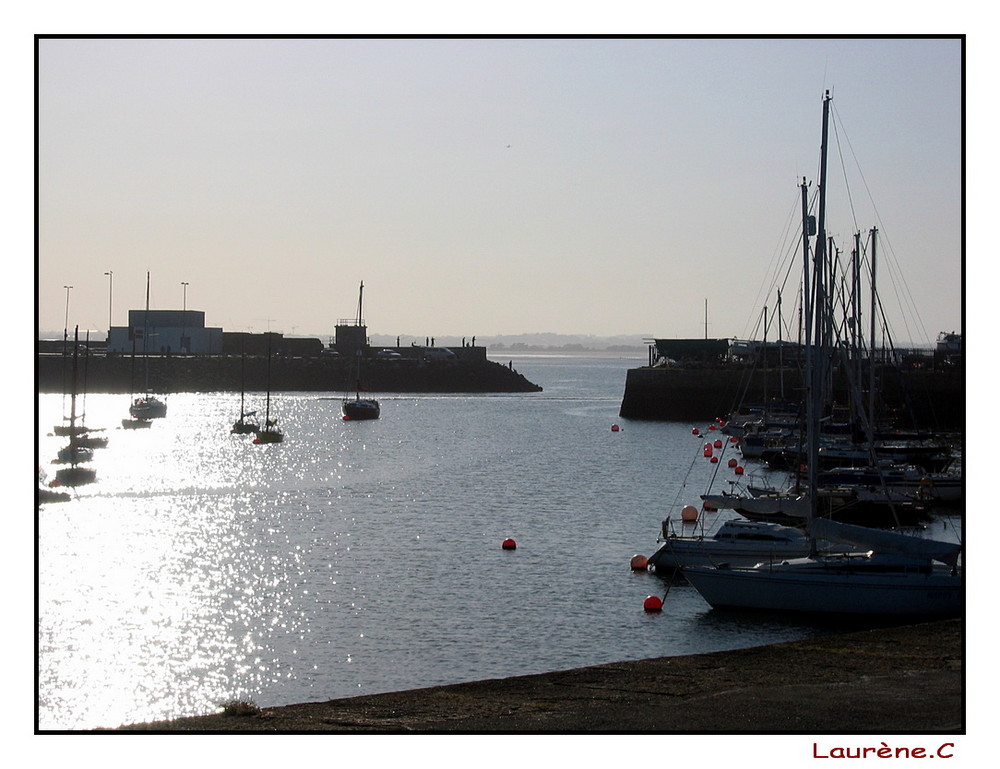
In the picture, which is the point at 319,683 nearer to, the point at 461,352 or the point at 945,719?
the point at 945,719

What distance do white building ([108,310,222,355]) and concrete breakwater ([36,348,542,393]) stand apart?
4896 millimetres

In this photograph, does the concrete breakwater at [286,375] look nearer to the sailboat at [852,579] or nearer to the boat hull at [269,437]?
the boat hull at [269,437]

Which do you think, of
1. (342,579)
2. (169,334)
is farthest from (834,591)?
(169,334)

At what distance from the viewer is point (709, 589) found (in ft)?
87.8

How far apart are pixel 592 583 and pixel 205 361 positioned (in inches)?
5394

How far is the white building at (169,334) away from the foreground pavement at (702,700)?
153029 mm

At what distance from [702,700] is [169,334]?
164469mm

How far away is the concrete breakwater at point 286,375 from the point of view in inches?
5999

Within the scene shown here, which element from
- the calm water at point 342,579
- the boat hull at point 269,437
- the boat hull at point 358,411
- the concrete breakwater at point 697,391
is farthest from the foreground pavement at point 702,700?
the boat hull at point 358,411

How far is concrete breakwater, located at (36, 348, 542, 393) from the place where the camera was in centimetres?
15238

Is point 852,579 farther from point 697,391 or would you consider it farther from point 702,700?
point 697,391

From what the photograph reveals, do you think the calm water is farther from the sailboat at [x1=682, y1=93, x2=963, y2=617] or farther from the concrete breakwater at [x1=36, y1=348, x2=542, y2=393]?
the concrete breakwater at [x1=36, y1=348, x2=542, y2=393]

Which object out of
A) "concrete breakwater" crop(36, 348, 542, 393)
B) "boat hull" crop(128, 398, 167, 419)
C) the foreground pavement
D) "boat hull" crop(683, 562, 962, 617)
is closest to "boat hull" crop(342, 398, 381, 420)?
"boat hull" crop(128, 398, 167, 419)
